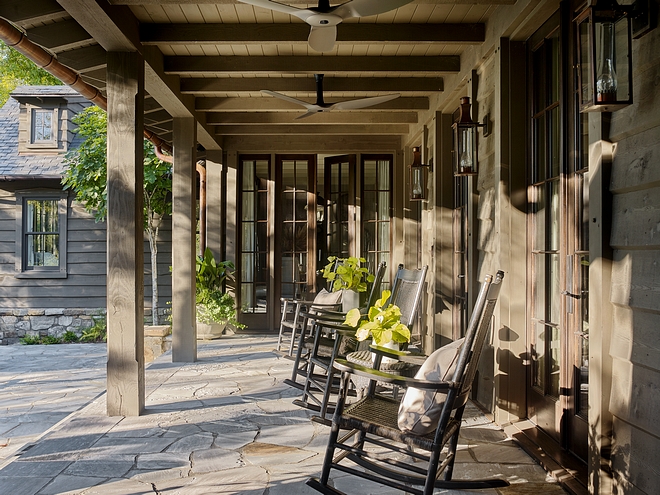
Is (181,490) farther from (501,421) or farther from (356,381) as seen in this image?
(501,421)

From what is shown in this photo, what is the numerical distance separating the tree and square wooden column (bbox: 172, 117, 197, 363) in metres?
2.95

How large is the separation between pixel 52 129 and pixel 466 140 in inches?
339

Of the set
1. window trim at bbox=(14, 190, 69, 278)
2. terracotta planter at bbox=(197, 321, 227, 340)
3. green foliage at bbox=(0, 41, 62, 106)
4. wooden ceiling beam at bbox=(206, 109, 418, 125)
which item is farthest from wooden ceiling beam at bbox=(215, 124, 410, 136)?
green foliage at bbox=(0, 41, 62, 106)

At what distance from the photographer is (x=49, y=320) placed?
33.6 feet

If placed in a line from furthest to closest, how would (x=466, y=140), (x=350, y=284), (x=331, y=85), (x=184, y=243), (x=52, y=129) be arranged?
(x=52, y=129) → (x=184, y=243) → (x=331, y=85) → (x=350, y=284) → (x=466, y=140)

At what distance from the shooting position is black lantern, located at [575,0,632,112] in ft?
6.75

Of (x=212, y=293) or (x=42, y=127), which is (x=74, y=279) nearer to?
(x=42, y=127)

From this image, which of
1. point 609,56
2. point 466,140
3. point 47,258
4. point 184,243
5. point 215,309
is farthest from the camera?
point 47,258

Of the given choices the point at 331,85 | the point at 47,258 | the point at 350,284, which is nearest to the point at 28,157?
the point at 47,258

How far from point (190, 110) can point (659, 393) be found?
4.85m

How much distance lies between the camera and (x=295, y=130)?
746 cm

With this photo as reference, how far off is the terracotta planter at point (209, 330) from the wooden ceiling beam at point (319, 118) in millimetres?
2418

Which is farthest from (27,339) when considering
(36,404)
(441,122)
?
(441,122)

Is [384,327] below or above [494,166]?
below
